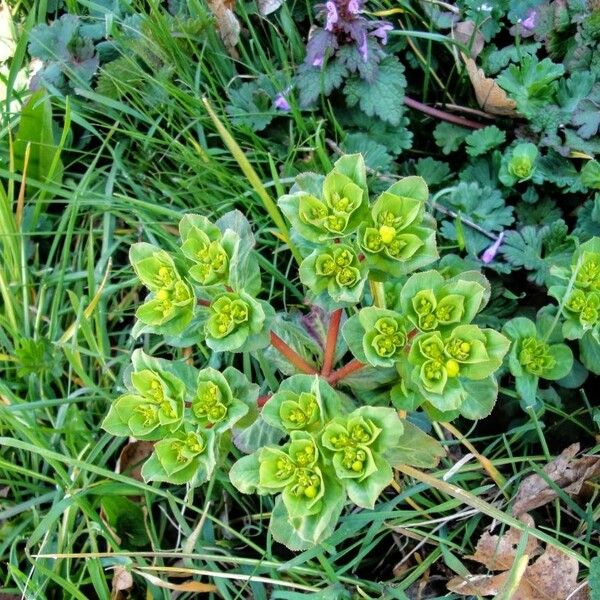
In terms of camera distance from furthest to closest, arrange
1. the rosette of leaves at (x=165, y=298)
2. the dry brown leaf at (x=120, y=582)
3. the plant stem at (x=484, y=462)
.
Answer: the dry brown leaf at (x=120, y=582), the plant stem at (x=484, y=462), the rosette of leaves at (x=165, y=298)

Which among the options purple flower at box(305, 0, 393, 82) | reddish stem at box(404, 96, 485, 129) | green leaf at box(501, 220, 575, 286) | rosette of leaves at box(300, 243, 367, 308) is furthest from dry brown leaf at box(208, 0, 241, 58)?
rosette of leaves at box(300, 243, 367, 308)

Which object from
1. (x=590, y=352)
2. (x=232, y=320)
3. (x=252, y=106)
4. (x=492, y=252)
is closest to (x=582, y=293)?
(x=590, y=352)

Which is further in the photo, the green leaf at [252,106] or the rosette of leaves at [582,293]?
the green leaf at [252,106]

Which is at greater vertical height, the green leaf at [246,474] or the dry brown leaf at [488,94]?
the dry brown leaf at [488,94]

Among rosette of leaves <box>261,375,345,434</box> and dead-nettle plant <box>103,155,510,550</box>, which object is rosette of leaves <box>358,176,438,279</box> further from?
rosette of leaves <box>261,375,345,434</box>

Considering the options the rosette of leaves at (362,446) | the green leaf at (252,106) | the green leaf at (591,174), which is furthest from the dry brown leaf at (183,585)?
the green leaf at (591,174)

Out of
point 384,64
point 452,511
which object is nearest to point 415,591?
point 452,511

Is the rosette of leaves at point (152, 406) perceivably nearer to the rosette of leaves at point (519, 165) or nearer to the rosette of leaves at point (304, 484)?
the rosette of leaves at point (304, 484)
